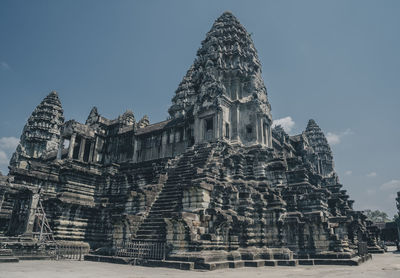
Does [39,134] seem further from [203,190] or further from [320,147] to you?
[320,147]

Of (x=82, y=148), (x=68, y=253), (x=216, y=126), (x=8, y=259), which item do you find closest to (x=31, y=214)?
(x=68, y=253)

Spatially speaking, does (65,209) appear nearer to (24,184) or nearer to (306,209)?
(24,184)

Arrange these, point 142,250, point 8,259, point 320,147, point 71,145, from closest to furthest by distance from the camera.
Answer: point 8,259 → point 142,250 → point 71,145 → point 320,147

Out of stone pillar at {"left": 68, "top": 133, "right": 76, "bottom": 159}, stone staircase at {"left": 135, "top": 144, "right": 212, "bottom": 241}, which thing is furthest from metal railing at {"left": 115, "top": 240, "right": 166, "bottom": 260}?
stone pillar at {"left": 68, "top": 133, "right": 76, "bottom": 159}

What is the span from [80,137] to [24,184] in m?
8.53

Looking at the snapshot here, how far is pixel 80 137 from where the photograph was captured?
1352 inches

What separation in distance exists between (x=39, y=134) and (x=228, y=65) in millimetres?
39476

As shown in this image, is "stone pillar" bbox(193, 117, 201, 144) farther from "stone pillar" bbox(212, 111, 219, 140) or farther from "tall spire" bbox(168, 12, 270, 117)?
"tall spire" bbox(168, 12, 270, 117)

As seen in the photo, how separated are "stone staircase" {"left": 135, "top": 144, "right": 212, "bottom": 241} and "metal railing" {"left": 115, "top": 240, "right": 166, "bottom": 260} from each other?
0.76m

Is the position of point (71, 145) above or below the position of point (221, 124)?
below

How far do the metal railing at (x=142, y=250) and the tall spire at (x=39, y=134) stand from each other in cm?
3953

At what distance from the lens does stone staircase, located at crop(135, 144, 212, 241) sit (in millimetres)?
18461

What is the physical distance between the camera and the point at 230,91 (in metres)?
28.8

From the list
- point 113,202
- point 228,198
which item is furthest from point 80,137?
point 228,198
